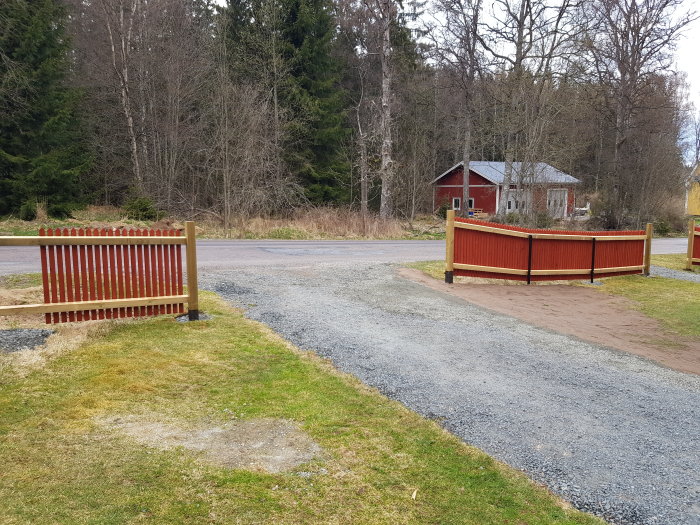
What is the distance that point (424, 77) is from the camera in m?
41.2

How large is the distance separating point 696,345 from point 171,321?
7.46 meters

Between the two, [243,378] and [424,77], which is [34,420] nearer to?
[243,378]

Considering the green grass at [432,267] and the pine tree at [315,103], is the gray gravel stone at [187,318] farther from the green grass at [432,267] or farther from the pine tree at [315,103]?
the pine tree at [315,103]

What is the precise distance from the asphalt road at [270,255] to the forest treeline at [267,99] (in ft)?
30.0

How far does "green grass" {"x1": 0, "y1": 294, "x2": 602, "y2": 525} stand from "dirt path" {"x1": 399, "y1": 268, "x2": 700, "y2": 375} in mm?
4426

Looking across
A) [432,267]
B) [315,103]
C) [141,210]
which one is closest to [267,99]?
[315,103]

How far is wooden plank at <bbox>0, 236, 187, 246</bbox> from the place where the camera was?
239 inches

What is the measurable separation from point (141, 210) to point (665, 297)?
2078 centimetres

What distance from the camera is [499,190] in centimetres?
4641

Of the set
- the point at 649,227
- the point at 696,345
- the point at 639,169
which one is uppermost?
the point at 639,169

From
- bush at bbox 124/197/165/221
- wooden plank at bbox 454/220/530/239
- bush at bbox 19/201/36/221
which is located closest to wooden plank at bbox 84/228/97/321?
wooden plank at bbox 454/220/530/239

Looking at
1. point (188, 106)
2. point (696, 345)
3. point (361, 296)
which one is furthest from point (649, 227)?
point (188, 106)

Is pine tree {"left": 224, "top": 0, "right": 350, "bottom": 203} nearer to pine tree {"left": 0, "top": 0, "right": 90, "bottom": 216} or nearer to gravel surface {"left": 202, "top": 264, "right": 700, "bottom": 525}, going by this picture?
pine tree {"left": 0, "top": 0, "right": 90, "bottom": 216}

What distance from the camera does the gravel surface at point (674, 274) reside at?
15.3m
